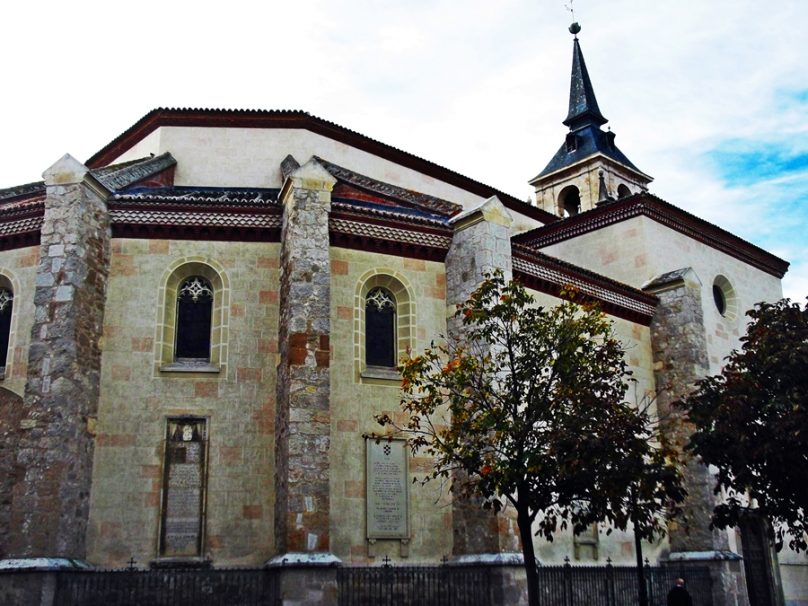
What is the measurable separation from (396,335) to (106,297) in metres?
5.73

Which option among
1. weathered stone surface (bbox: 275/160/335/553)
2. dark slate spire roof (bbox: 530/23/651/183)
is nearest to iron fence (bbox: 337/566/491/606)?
weathered stone surface (bbox: 275/160/335/553)

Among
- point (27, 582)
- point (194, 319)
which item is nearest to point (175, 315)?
point (194, 319)

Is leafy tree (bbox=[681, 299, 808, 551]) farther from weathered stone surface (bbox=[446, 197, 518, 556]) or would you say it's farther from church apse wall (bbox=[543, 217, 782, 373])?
church apse wall (bbox=[543, 217, 782, 373])

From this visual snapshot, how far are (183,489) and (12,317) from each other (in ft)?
16.0

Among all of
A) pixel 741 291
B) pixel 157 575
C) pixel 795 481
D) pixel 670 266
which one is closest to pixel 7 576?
pixel 157 575

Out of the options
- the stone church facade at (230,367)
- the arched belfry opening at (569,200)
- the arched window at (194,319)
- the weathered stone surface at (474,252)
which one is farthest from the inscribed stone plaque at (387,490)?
the arched belfry opening at (569,200)

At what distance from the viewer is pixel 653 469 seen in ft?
42.3

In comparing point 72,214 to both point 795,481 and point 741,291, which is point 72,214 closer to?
point 795,481

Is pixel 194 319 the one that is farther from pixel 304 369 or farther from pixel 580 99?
pixel 580 99

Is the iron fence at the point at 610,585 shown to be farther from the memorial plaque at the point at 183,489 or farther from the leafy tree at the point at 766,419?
the memorial plaque at the point at 183,489

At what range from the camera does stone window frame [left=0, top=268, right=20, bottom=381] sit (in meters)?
16.4

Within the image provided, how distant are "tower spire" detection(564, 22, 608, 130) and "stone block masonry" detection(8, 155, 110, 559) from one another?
27.0 meters

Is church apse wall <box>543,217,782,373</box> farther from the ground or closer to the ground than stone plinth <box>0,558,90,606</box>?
farther from the ground

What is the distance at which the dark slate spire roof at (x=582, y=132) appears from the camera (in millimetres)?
37875
